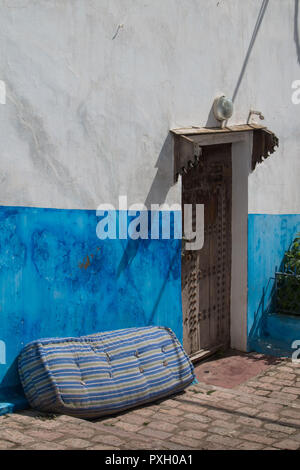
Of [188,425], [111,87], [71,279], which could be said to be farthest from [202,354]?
[111,87]

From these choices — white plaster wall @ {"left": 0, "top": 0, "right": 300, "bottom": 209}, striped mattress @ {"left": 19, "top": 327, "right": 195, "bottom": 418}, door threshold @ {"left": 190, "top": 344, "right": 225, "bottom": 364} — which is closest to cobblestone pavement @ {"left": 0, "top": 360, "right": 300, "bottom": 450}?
striped mattress @ {"left": 19, "top": 327, "right": 195, "bottom": 418}

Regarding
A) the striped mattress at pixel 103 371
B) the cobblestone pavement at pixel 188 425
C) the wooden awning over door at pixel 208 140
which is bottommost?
the cobblestone pavement at pixel 188 425

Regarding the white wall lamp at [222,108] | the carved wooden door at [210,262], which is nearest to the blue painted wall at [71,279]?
the carved wooden door at [210,262]

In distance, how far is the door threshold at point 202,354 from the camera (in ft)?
24.9

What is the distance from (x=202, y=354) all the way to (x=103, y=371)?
236 centimetres

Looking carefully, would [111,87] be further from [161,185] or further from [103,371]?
[103,371]

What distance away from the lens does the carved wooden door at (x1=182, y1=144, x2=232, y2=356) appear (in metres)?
7.54

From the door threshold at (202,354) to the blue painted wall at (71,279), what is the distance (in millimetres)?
697

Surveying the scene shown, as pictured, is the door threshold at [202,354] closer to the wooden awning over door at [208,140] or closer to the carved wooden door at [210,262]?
the carved wooden door at [210,262]

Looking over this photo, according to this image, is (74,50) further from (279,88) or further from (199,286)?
(279,88)

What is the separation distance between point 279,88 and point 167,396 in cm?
467

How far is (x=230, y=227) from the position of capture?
830cm

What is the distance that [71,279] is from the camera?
19.4 feet
